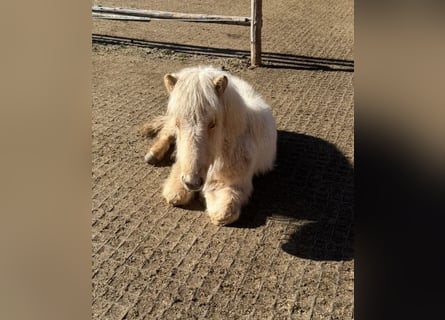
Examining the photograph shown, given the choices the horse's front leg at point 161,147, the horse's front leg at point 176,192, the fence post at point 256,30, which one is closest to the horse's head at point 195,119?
the horse's front leg at point 176,192

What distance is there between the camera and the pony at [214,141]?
128 inches

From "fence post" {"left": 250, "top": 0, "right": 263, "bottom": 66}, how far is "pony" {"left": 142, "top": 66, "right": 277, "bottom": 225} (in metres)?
2.95

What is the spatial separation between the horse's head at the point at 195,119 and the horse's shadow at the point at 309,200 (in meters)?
0.74

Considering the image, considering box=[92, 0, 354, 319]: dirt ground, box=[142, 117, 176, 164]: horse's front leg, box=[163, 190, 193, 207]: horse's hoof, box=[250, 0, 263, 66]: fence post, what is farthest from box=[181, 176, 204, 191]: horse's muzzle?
box=[250, 0, 263, 66]: fence post

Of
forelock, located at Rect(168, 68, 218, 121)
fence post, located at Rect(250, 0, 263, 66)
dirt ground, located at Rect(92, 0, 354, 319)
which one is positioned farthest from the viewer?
fence post, located at Rect(250, 0, 263, 66)

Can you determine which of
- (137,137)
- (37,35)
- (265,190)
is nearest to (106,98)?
(137,137)

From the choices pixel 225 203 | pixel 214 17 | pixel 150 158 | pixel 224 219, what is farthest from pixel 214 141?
pixel 214 17

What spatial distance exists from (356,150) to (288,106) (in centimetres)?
538

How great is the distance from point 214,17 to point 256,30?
3.07 ft

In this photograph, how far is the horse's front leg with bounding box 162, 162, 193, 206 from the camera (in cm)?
393

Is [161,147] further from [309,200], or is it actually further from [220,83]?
[309,200]

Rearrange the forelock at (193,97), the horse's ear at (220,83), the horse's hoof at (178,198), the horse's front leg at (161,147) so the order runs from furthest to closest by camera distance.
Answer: the horse's front leg at (161,147), the horse's hoof at (178,198), the horse's ear at (220,83), the forelock at (193,97)

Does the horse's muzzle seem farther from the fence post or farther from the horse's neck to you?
the fence post

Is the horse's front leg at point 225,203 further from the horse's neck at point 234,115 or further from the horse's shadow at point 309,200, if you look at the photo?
the horse's neck at point 234,115
